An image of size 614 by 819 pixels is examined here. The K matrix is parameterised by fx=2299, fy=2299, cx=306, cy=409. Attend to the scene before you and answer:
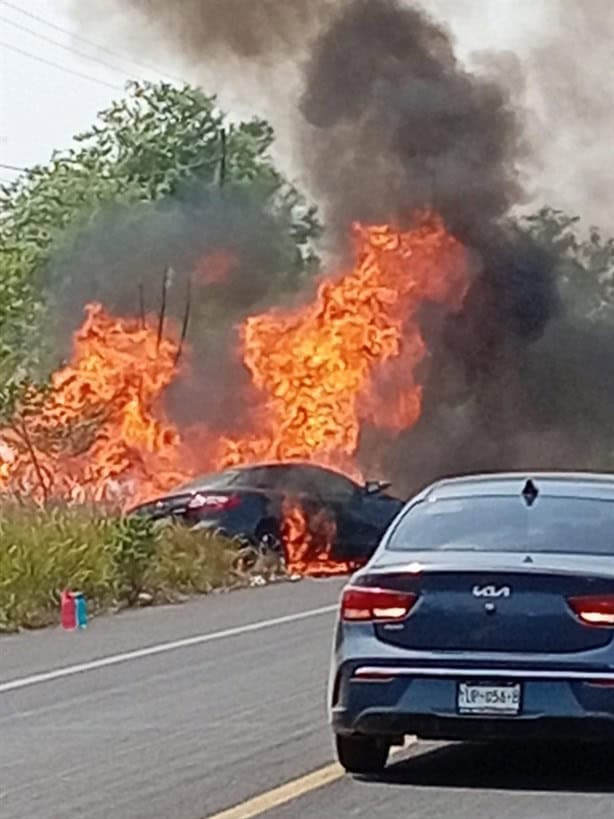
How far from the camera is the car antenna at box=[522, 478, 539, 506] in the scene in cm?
1185

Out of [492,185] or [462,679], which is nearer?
[462,679]

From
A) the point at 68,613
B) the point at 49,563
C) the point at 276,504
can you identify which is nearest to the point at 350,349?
the point at 276,504

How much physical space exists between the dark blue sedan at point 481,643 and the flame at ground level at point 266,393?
60.7 feet

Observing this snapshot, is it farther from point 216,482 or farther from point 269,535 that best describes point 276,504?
point 216,482

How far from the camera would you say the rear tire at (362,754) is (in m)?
11.5

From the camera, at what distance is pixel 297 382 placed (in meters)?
31.5

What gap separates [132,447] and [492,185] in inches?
355

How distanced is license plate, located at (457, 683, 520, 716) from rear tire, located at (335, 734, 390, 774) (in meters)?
0.72

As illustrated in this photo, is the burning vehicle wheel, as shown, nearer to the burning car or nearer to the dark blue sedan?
the burning car

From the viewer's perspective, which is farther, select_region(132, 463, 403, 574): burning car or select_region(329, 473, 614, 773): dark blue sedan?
select_region(132, 463, 403, 574): burning car

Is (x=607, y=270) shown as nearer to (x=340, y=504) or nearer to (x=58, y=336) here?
(x=58, y=336)

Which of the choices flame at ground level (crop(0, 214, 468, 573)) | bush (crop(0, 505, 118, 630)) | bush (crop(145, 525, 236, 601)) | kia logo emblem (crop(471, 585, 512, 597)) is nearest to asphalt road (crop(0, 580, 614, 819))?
kia logo emblem (crop(471, 585, 512, 597))

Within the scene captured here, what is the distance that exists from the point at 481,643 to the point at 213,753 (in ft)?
6.59

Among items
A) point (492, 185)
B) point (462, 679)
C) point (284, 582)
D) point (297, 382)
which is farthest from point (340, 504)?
point (462, 679)
